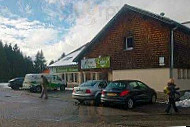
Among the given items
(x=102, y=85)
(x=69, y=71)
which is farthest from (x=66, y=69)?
(x=102, y=85)

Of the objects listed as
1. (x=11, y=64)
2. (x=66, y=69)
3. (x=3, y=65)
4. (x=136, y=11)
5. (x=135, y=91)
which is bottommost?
(x=135, y=91)

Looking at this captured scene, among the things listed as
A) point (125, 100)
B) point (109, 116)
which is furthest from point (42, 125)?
point (125, 100)

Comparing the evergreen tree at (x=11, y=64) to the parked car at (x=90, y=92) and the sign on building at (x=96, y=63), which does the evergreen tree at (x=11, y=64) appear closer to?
the sign on building at (x=96, y=63)

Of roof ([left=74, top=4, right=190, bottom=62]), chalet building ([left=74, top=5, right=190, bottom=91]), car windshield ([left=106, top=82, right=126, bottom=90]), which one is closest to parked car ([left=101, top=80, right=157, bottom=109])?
car windshield ([left=106, top=82, right=126, bottom=90])

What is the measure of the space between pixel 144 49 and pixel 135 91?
7516 millimetres

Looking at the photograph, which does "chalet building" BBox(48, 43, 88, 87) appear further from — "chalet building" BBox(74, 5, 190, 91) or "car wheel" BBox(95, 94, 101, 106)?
"car wheel" BBox(95, 94, 101, 106)

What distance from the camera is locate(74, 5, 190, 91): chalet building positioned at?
21.7 metres

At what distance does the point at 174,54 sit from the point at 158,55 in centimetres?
114

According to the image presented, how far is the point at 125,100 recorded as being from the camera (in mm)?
15430

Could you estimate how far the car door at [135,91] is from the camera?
1596 centimetres

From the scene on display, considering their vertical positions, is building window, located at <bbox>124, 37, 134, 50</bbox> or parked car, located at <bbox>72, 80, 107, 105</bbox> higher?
building window, located at <bbox>124, 37, 134, 50</bbox>

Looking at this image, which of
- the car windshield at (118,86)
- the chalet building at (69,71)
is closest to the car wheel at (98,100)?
the car windshield at (118,86)

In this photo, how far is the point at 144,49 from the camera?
23094 millimetres

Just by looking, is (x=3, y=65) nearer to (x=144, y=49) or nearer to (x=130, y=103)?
(x=144, y=49)
